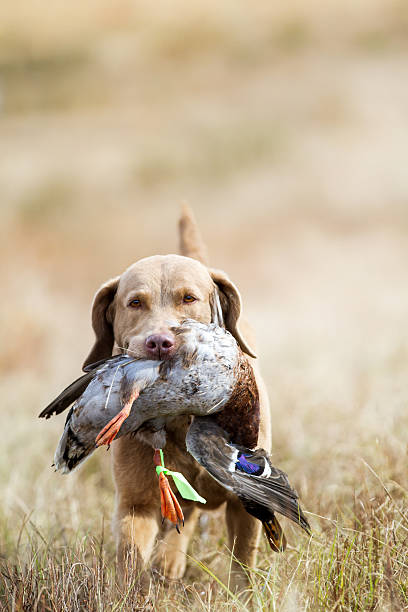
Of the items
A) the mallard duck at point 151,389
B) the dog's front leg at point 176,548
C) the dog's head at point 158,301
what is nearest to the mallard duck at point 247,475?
the mallard duck at point 151,389

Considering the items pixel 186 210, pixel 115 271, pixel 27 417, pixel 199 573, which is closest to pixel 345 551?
pixel 199 573

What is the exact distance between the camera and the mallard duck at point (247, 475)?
8.38ft

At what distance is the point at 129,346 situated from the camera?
3096 mm

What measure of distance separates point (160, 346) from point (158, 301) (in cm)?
70

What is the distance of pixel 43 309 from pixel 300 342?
16.6 ft

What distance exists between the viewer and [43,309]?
12422 millimetres

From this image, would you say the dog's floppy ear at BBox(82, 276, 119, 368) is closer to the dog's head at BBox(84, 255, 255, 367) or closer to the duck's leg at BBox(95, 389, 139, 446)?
the dog's head at BBox(84, 255, 255, 367)

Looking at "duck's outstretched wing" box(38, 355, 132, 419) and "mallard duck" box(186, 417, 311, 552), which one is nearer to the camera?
"mallard duck" box(186, 417, 311, 552)

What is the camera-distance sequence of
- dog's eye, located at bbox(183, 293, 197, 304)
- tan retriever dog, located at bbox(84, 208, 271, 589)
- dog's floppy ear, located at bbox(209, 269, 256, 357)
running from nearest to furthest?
tan retriever dog, located at bbox(84, 208, 271, 589) < dog's eye, located at bbox(183, 293, 197, 304) < dog's floppy ear, located at bbox(209, 269, 256, 357)

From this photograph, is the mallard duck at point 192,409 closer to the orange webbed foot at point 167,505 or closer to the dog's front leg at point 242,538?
the orange webbed foot at point 167,505

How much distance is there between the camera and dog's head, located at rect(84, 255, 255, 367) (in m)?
3.38

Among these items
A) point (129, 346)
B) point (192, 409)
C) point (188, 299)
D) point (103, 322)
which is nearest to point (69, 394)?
point (129, 346)


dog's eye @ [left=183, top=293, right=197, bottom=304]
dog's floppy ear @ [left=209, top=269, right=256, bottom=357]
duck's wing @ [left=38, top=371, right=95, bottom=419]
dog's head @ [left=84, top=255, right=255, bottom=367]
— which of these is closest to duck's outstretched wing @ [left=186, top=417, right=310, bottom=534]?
duck's wing @ [left=38, top=371, right=95, bottom=419]

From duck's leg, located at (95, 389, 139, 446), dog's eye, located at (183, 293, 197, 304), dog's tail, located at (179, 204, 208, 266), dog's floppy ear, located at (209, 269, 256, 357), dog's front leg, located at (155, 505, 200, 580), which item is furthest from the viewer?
dog's tail, located at (179, 204, 208, 266)
